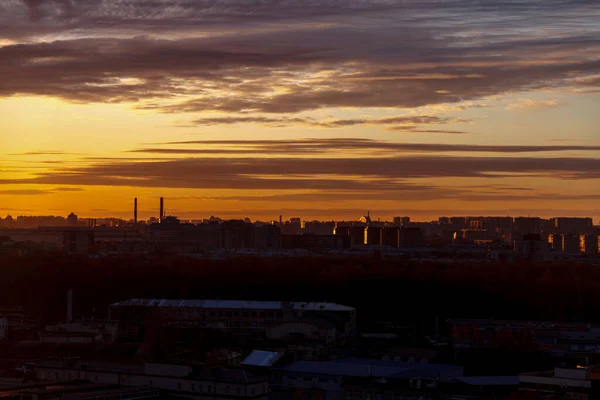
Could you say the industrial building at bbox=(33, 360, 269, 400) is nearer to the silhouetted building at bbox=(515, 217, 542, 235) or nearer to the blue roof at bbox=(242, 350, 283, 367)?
the blue roof at bbox=(242, 350, 283, 367)

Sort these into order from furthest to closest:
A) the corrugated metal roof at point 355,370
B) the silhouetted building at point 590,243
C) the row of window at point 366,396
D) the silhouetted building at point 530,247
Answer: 1. the silhouetted building at point 590,243
2. the silhouetted building at point 530,247
3. the corrugated metal roof at point 355,370
4. the row of window at point 366,396

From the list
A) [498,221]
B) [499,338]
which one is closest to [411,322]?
[499,338]

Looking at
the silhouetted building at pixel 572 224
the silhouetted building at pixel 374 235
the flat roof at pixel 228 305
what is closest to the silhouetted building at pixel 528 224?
the silhouetted building at pixel 572 224

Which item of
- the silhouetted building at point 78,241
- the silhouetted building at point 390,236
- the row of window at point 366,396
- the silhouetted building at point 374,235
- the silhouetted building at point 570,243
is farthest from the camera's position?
the silhouetted building at point 374,235

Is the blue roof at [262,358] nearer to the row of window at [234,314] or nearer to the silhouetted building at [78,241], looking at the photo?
the row of window at [234,314]

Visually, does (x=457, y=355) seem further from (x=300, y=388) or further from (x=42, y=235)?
(x=42, y=235)

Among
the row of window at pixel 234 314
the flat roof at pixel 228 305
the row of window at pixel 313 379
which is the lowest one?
the row of window at pixel 313 379
